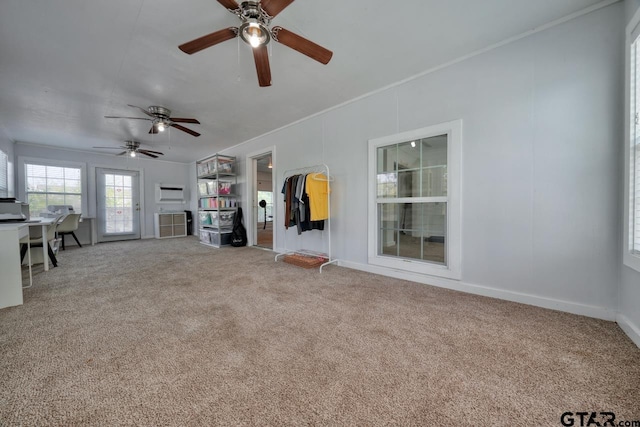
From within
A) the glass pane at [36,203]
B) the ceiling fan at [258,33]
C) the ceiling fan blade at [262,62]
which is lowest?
the glass pane at [36,203]

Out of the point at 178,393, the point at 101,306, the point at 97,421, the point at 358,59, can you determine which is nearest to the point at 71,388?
the point at 97,421

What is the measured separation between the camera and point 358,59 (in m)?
2.45

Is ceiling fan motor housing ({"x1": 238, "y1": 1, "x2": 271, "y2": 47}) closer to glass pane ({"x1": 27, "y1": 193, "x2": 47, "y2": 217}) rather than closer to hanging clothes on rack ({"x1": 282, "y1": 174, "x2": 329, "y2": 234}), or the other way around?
hanging clothes on rack ({"x1": 282, "y1": 174, "x2": 329, "y2": 234})

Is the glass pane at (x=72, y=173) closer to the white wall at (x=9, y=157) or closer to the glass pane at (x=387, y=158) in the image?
the white wall at (x=9, y=157)

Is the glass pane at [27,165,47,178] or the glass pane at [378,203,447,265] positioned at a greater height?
the glass pane at [27,165,47,178]

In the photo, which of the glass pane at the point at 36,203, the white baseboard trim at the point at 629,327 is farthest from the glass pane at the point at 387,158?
the glass pane at the point at 36,203

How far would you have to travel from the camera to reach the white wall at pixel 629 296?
5.09ft

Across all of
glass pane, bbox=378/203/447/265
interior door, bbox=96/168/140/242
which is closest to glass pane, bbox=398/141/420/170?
glass pane, bbox=378/203/447/265

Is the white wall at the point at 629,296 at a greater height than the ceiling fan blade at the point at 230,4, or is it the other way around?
the ceiling fan blade at the point at 230,4

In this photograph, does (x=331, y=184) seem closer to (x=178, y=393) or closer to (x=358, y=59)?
(x=358, y=59)

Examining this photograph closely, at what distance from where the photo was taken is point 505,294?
7.32 ft

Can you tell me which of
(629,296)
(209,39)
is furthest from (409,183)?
(209,39)

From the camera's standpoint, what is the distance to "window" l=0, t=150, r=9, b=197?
424 cm

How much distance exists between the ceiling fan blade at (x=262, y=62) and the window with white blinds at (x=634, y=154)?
2.61 meters
